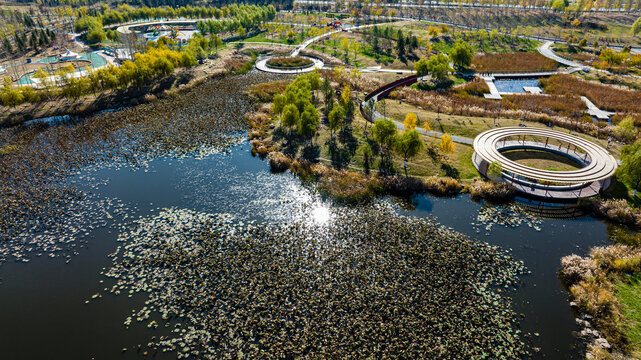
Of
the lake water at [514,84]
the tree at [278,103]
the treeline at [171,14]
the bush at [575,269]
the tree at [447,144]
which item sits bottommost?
the bush at [575,269]

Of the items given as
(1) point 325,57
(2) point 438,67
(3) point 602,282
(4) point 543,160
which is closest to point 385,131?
(4) point 543,160

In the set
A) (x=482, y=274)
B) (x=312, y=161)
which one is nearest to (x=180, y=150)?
(x=312, y=161)

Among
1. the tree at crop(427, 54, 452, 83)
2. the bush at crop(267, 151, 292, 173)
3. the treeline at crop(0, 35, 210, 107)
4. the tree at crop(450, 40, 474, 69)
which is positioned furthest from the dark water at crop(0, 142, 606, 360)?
the tree at crop(450, 40, 474, 69)

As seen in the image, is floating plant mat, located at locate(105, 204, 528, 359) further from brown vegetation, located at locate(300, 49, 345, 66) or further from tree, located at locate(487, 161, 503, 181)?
brown vegetation, located at locate(300, 49, 345, 66)

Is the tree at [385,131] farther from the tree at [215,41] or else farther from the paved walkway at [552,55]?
the tree at [215,41]

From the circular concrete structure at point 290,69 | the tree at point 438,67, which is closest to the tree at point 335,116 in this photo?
the tree at point 438,67

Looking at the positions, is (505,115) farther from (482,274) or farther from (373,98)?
(482,274)
